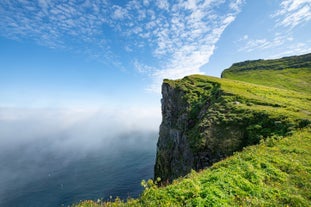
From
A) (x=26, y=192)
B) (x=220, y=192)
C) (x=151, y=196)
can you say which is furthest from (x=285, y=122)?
(x=26, y=192)

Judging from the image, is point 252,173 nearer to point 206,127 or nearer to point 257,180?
point 257,180

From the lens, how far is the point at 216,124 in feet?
109

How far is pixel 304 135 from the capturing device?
20.9m

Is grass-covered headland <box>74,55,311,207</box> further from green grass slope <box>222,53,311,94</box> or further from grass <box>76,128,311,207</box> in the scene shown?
green grass slope <box>222,53,311,94</box>

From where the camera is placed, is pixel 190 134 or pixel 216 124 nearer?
pixel 216 124

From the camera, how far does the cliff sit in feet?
90.3

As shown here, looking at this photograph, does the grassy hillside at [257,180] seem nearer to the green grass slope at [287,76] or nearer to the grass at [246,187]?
the grass at [246,187]

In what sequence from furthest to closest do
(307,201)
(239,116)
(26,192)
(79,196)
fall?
(26,192), (79,196), (239,116), (307,201)

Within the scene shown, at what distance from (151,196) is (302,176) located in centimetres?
1061

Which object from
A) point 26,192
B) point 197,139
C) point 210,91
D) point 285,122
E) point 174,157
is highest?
point 210,91

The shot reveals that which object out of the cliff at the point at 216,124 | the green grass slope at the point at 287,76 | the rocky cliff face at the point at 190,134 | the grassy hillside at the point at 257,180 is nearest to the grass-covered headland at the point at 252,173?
the grassy hillside at the point at 257,180

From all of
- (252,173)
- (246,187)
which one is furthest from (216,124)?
(246,187)

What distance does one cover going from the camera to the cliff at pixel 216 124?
27531 millimetres

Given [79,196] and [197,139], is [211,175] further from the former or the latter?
[79,196]
